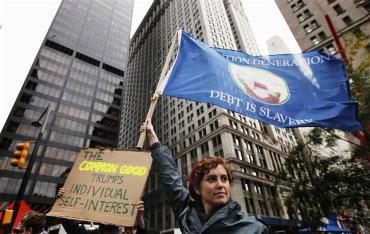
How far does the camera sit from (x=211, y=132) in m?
51.4

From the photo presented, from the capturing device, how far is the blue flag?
6.41 meters

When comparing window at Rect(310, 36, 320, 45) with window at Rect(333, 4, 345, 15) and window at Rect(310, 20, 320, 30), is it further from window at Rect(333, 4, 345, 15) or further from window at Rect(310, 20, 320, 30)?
window at Rect(333, 4, 345, 15)

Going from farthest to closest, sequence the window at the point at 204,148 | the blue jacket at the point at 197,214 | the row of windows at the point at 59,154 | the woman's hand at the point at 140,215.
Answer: the row of windows at the point at 59,154 → the window at the point at 204,148 → the woman's hand at the point at 140,215 → the blue jacket at the point at 197,214

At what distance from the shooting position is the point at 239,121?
5438cm

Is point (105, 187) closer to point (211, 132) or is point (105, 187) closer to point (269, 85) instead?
point (269, 85)

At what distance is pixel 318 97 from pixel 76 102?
2687 inches

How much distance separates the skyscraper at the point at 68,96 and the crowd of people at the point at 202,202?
56725 mm

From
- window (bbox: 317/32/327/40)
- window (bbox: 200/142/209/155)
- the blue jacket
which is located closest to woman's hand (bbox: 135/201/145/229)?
the blue jacket

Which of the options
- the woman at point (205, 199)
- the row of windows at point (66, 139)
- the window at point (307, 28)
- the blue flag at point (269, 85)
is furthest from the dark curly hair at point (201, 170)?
the row of windows at point (66, 139)

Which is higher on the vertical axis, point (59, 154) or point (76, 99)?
point (76, 99)

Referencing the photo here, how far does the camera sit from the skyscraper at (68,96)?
5262 centimetres

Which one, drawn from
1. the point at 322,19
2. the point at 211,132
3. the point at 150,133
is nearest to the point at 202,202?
the point at 150,133

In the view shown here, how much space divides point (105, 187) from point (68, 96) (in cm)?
6978

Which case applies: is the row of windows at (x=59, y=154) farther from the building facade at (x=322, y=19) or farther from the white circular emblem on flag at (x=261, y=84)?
the white circular emblem on flag at (x=261, y=84)
